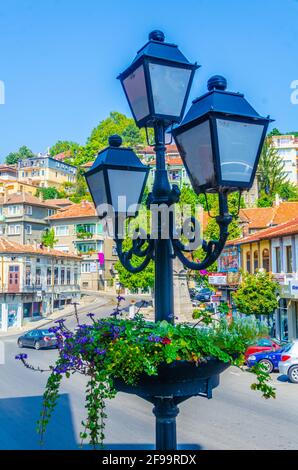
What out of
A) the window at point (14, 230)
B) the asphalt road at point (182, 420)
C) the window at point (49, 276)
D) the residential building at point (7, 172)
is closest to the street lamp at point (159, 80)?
the asphalt road at point (182, 420)

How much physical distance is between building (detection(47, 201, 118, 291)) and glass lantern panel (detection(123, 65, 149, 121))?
57723 mm

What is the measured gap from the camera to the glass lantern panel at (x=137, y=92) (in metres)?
3.87

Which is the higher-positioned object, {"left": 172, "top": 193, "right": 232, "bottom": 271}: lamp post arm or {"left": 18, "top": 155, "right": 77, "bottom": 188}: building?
{"left": 18, "top": 155, "right": 77, "bottom": 188}: building

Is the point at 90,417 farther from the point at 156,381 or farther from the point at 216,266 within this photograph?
the point at 216,266

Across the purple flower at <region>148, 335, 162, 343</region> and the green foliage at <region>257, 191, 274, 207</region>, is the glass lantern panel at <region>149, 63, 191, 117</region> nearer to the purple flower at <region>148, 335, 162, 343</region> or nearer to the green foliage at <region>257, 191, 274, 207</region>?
the purple flower at <region>148, 335, 162, 343</region>

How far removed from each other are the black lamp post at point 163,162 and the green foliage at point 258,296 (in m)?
22.1

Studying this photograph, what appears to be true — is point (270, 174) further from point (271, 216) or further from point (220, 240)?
point (220, 240)

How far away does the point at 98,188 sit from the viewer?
164 inches

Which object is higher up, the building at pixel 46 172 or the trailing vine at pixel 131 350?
the building at pixel 46 172

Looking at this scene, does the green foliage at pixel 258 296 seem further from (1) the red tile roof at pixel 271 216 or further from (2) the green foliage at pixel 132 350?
(2) the green foliage at pixel 132 350

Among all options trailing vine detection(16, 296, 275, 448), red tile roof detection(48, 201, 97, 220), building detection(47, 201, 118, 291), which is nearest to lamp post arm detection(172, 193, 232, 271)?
trailing vine detection(16, 296, 275, 448)

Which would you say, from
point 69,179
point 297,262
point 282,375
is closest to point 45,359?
point 282,375

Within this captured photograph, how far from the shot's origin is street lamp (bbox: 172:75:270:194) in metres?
3.25
